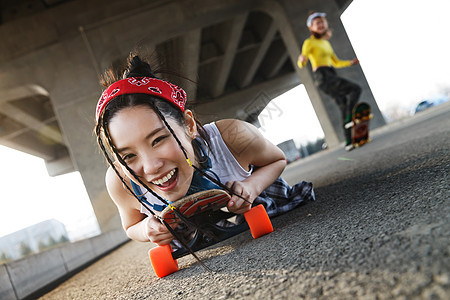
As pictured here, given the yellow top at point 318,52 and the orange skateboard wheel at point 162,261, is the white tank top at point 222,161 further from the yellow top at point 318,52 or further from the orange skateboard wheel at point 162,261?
the yellow top at point 318,52

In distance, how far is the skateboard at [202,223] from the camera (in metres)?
→ 1.26

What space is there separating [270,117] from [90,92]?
23.0 feet

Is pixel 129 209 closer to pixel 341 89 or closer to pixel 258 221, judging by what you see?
pixel 258 221

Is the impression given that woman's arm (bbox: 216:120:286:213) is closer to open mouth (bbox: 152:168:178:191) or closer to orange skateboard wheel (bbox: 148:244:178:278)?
open mouth (bbox: 152:168:178:191)

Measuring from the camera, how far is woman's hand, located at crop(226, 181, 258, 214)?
130 cm

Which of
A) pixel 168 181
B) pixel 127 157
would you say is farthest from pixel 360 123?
pixel 127 157

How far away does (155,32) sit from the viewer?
8016 mm

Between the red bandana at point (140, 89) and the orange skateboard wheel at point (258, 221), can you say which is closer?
the red bandana at point (140, 89)

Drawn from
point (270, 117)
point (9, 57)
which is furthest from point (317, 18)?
point (9, 57)

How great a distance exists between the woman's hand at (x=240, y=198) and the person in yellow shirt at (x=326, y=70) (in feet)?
13.0

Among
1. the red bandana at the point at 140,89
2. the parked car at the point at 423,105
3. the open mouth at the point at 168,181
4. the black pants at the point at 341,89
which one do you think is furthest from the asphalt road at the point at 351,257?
the parked car at the point at 423,105

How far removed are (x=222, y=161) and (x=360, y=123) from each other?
3.95m

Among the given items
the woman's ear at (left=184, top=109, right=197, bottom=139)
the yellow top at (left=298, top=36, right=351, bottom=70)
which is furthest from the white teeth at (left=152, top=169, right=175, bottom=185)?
the yellow top at (left=298, top=36, right=351, bottom=70)

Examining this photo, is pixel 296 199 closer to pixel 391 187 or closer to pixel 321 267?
pixel 391 187
